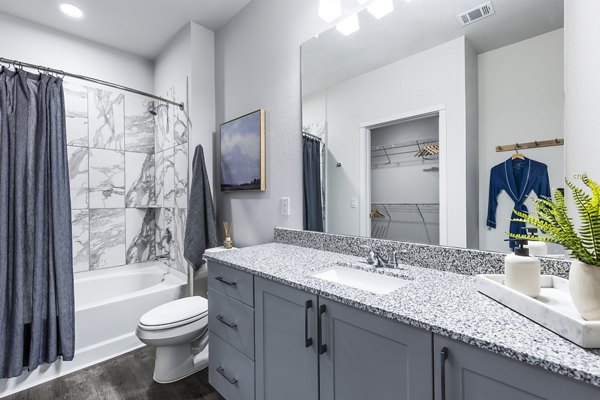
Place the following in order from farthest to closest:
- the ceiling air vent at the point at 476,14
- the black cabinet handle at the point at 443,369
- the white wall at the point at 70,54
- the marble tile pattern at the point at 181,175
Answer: the marble tile pattern at the point at 181,175, the white wall at the point at 70,54, the ceiling air vent at the point at 476,14, the black cabinet handle at the point at 443,369

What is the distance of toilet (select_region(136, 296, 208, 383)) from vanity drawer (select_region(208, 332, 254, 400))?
28 centimetres

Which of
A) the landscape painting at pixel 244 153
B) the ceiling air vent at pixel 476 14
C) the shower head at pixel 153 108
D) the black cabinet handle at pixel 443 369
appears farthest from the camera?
the shower head at pixel 153 108

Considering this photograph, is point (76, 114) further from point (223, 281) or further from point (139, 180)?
point (223, 281)

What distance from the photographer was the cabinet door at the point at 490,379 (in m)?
0.58

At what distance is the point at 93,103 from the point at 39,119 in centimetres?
91

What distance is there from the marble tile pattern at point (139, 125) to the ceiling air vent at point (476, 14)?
2975 mm

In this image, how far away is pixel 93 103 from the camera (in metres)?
2.77

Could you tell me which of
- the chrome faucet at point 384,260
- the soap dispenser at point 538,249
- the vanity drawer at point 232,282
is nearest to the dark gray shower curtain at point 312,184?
the chrome faucet at point 384,260

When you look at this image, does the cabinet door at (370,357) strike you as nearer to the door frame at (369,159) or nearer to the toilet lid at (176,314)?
the door frame at (369,159)

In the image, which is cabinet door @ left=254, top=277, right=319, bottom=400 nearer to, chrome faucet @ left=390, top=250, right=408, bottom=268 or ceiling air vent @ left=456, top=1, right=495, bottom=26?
chrome faucet @ left=390, top=250, right=408, bottom=268

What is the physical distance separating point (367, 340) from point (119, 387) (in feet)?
5.97

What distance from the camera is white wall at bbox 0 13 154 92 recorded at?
2345mm

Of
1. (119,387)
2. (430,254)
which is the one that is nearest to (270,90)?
(430,254)

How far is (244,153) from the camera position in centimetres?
227
